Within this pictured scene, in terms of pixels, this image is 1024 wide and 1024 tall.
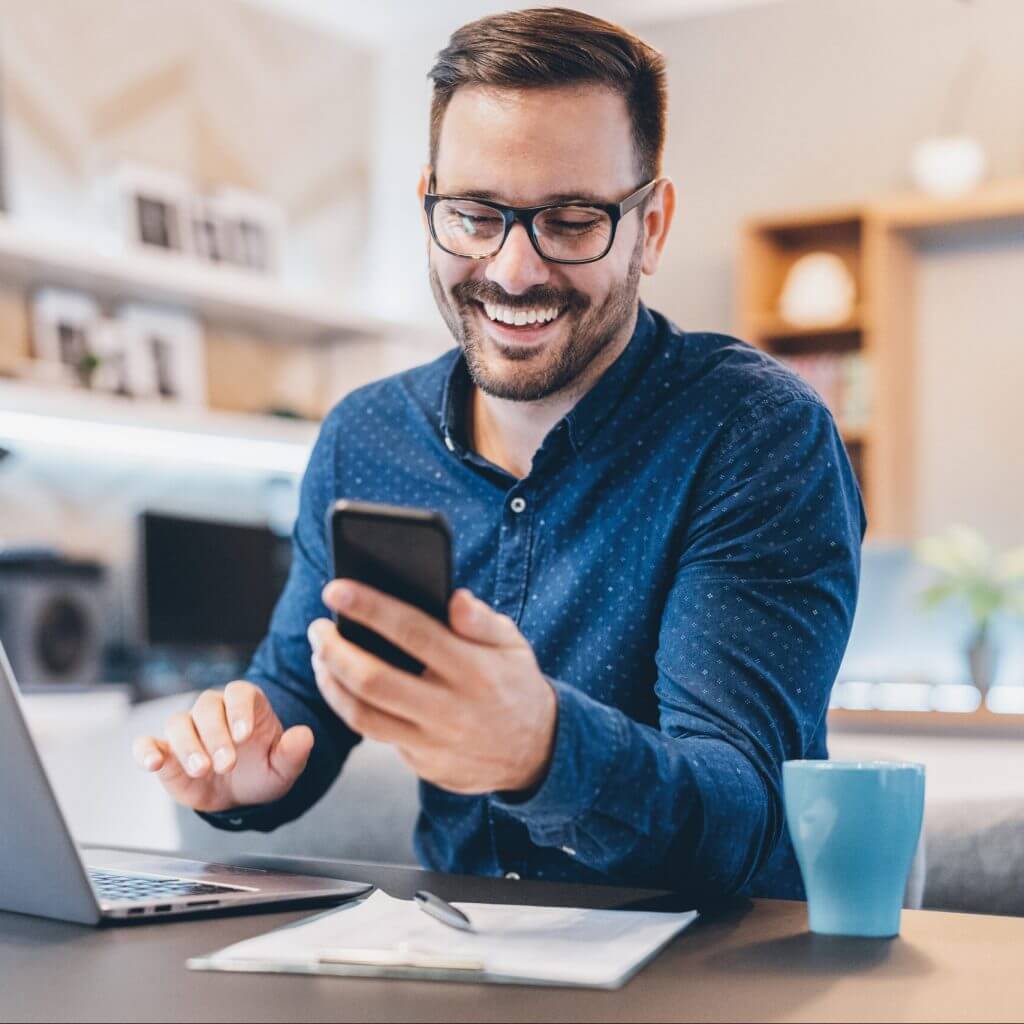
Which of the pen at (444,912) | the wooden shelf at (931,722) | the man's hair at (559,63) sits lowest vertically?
the wooden shelf at (931,722)

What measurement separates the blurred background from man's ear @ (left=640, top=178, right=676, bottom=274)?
7.16 feet

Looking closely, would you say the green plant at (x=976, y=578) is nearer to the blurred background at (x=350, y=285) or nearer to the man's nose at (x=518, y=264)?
the blurred background at (x=350, y=285)

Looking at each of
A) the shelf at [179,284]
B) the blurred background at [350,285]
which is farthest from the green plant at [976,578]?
the shelf at [179,284]

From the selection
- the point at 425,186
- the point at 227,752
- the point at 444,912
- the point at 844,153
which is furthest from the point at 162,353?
the point at 444,912

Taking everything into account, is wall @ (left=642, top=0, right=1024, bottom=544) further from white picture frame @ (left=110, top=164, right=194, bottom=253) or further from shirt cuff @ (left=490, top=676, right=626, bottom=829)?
shirt cuff @ (left=490, top=676, right=626, bottom=829)

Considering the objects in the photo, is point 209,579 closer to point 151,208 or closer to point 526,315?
point 151,208

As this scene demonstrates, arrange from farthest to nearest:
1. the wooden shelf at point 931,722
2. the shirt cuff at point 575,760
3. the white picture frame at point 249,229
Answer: the white picture frame at point 249,229
the wooden shelf at point 931,722
the shirt cuff at point 575,760

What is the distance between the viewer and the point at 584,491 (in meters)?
1.40

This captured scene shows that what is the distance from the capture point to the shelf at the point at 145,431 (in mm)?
3512

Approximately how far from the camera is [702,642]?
1.15 metres

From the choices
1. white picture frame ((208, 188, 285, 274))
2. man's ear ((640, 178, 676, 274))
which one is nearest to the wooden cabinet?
white picture frame ((208, 188, 285, 274))

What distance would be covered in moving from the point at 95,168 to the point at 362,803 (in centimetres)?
300

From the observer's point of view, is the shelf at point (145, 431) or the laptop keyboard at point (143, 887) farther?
the shelf at point (145, 431)

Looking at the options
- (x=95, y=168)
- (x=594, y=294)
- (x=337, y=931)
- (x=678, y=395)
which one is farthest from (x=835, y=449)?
(x=95, y=168)
